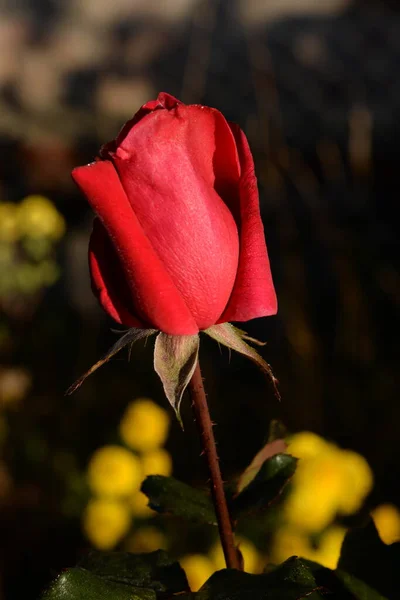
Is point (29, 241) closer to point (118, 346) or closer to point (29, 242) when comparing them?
point (29, 242)

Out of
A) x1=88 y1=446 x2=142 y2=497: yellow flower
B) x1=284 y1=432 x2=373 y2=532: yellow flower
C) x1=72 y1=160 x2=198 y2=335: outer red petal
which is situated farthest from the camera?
x1=88 y1=446 x2=142 y2=497: yellow flower

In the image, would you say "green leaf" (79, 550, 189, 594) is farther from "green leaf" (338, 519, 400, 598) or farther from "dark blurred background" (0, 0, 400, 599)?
"dark blurred background" (0, 0, 400, 599)

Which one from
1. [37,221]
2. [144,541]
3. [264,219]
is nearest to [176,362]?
[144,541]

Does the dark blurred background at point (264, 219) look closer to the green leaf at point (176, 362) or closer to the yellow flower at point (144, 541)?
the yellow flower at point (144, 541)

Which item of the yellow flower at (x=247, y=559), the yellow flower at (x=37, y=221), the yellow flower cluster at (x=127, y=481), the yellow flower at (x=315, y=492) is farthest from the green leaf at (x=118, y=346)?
the yellow flower at (x=37, y=221)

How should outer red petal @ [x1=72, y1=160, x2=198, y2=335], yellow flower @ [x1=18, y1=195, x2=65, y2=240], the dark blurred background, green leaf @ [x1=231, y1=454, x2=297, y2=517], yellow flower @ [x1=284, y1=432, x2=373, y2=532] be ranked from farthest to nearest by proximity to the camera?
the dark blurred background
yellow flower @ [x1=18, y1=195, x2=65, y2=240]
yellow flower @ [x1=284, y1=432, x2=373, y2=532]
green leaf @ [x1=231, y1=454, x2=297, y2=517]
outer red petal @ [x1=72, y1=160, x2=198, y2=335]

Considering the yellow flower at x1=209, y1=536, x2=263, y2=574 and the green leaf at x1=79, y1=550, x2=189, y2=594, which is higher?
the green leaf at x1=79, y1=550, x2=189, y2=594

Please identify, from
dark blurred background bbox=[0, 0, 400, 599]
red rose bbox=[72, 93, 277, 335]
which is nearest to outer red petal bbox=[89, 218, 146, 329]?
red rose bbox=[72, 93, 277, 335]

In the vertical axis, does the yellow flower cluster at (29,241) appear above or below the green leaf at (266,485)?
below
